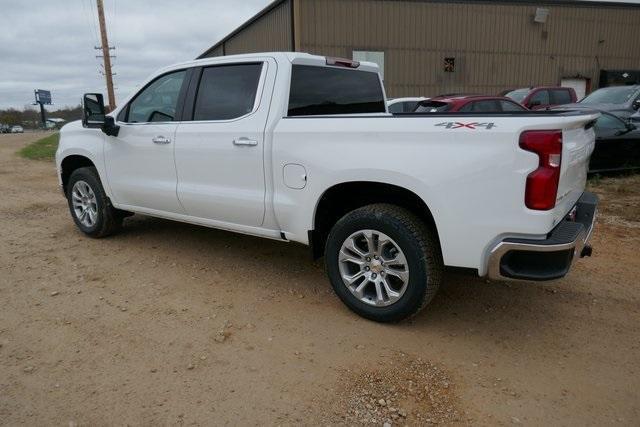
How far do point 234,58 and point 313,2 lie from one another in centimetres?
1860

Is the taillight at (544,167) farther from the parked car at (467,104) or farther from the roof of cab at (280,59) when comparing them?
the parked car at (467,104)

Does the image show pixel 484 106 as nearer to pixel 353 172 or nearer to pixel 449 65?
pixel 353 172

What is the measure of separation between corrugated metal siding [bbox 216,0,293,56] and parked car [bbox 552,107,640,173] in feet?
52.7

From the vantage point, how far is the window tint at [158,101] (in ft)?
14.9

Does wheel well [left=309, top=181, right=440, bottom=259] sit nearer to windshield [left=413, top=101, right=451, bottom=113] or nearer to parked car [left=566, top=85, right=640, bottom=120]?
windshield [left=413, top=101, right=451, bottom=113]

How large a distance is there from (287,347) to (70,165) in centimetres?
394

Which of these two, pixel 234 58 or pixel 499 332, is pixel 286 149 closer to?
pixel 234 58

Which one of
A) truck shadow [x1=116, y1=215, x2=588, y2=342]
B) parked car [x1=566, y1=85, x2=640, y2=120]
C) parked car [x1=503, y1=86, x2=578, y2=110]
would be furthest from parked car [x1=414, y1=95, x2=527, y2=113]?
truck shadow [x1=116, y1=215, x2=588, y2=342]

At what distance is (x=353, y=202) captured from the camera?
3766mm

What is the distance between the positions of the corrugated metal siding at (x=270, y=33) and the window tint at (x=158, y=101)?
1808 cm

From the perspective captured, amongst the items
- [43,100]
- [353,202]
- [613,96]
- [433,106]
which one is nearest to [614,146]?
[613,96]

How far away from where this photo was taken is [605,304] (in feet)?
12.4

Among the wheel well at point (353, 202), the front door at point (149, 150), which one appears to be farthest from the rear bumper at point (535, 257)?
the front door at point (149, 150)

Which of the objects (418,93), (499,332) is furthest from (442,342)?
(418,93)
